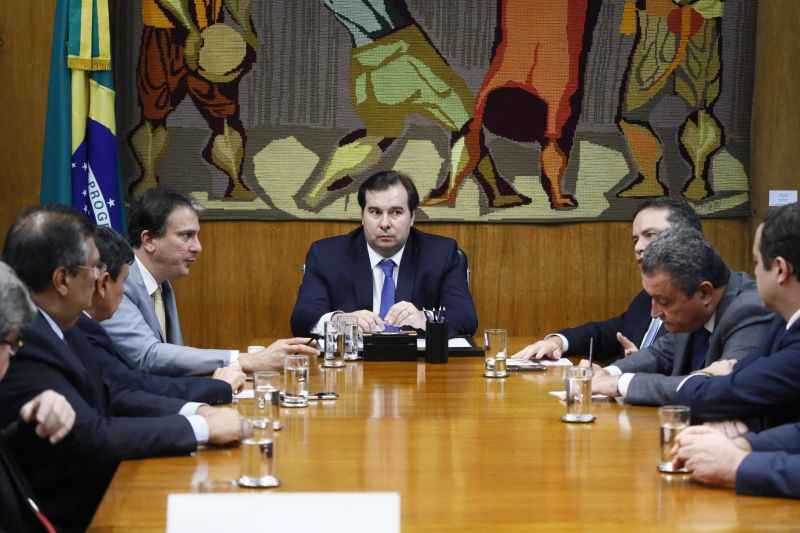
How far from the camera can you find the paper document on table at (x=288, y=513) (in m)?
1.78

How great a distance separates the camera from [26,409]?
93.5 inches

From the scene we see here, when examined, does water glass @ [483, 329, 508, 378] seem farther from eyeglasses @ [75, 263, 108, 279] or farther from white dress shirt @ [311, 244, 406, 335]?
white dress shirt @ [311, 244, 406, 335]

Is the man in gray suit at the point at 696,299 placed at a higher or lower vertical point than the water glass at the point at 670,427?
higher

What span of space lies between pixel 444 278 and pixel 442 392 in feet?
5.82

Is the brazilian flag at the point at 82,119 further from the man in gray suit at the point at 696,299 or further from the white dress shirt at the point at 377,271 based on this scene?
the man in gray suit at the point at 696,299

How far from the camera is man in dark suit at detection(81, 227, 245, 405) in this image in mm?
3205

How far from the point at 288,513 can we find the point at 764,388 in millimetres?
1508

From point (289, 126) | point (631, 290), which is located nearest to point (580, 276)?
point (631, 290)

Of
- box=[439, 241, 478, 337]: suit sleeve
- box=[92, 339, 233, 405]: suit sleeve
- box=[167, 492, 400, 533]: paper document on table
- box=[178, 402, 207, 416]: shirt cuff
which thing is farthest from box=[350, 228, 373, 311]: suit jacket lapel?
box=[167, 492, 400, 533]: paper document on table

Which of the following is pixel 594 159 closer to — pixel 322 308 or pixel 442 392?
pixel 322 308

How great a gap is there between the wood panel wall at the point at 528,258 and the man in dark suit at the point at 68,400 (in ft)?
11.3

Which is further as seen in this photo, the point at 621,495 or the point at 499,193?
the point at 499,193

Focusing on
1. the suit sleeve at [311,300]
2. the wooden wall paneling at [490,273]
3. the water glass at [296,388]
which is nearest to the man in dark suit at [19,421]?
the water glass at [296,388]

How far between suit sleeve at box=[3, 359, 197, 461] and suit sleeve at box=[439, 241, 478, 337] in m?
2.47
